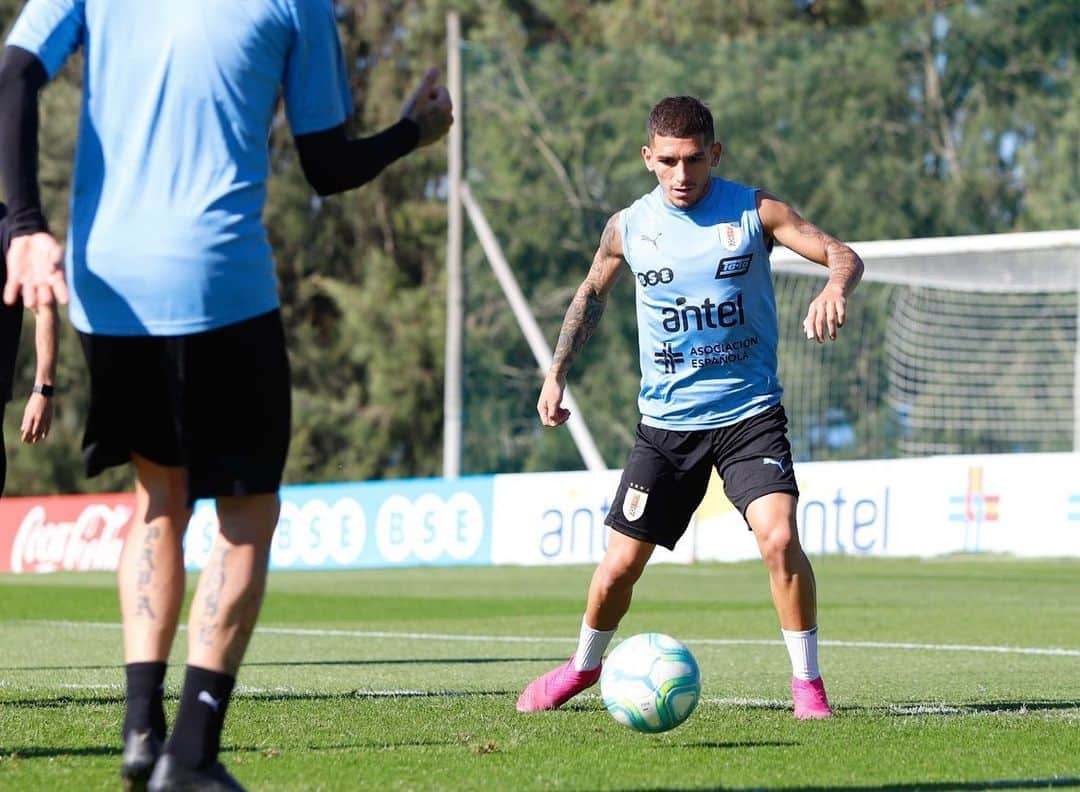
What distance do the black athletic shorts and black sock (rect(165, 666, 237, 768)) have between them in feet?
9.02

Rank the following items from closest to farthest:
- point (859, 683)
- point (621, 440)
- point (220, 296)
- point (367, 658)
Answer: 1. point (220, 296)
2. point (859, 683)
3. point (367, 658)
4. point (621, 440)

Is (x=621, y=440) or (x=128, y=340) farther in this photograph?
(x=621, y=440)

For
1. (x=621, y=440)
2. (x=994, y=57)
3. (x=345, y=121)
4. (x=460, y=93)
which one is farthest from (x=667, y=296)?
(x=994, y=57)

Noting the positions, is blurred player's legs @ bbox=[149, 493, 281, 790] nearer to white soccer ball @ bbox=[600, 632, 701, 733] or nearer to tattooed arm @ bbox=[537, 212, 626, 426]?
white soccer ball @ bbox=[600, 632, 701, 733]

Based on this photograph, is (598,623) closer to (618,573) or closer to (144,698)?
(618,573)

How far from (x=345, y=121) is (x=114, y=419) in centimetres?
87

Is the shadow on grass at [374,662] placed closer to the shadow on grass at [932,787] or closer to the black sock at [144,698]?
the black sock at [144,698]

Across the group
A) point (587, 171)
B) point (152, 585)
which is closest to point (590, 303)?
point (152, 585)

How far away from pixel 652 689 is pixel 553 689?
0.99 metres

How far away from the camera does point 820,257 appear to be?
6672mm

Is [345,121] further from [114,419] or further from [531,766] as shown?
[531,766]

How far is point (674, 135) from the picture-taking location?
6.70 meters

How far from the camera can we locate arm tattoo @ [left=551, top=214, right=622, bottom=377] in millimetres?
7148

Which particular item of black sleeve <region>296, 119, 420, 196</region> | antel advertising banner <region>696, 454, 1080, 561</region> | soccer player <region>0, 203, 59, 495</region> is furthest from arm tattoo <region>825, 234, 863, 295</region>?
antel advertising banner <region>696, 454, 1080, 561</region>
